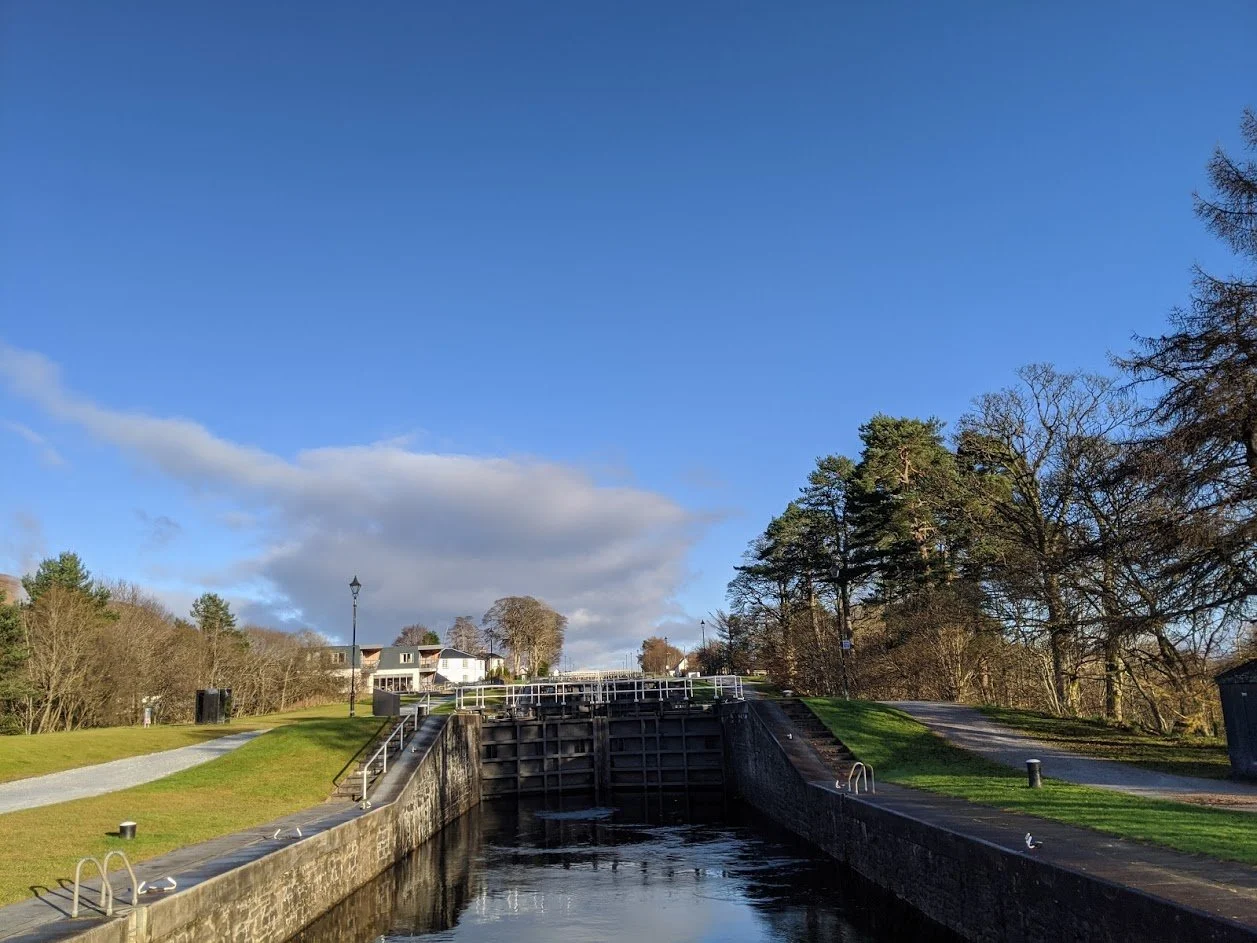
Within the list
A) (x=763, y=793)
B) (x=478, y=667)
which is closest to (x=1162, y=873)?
(x=763, y=793)

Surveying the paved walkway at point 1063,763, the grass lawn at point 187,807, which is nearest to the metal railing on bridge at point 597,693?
the paved walkway at point 1063,763

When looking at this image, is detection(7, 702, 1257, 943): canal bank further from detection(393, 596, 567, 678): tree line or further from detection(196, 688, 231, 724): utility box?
detection(393, 596, 567, 678): tree line

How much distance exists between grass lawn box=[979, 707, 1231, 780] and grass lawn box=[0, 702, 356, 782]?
26.4m

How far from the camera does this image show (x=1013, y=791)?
17.5 m

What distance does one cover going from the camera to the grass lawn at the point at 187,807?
43.1 feet

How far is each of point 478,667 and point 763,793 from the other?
290 feet

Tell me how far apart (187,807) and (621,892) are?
9.04 meters

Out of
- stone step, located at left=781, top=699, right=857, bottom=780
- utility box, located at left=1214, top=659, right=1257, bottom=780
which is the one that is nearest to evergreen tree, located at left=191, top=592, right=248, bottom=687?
stone step, located at left=781, top=699, right=857, bottom=780

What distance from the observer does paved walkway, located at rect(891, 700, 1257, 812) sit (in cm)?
1633

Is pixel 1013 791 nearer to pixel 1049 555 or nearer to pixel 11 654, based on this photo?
pixel 1049 555

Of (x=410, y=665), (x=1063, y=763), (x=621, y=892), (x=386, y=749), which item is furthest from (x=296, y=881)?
(x=410, y=665)

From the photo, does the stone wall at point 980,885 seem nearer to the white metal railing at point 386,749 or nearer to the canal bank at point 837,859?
the canal bank at point 837,859

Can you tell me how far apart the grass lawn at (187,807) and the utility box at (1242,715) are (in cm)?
1919

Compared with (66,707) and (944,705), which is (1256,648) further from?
(66,707)
